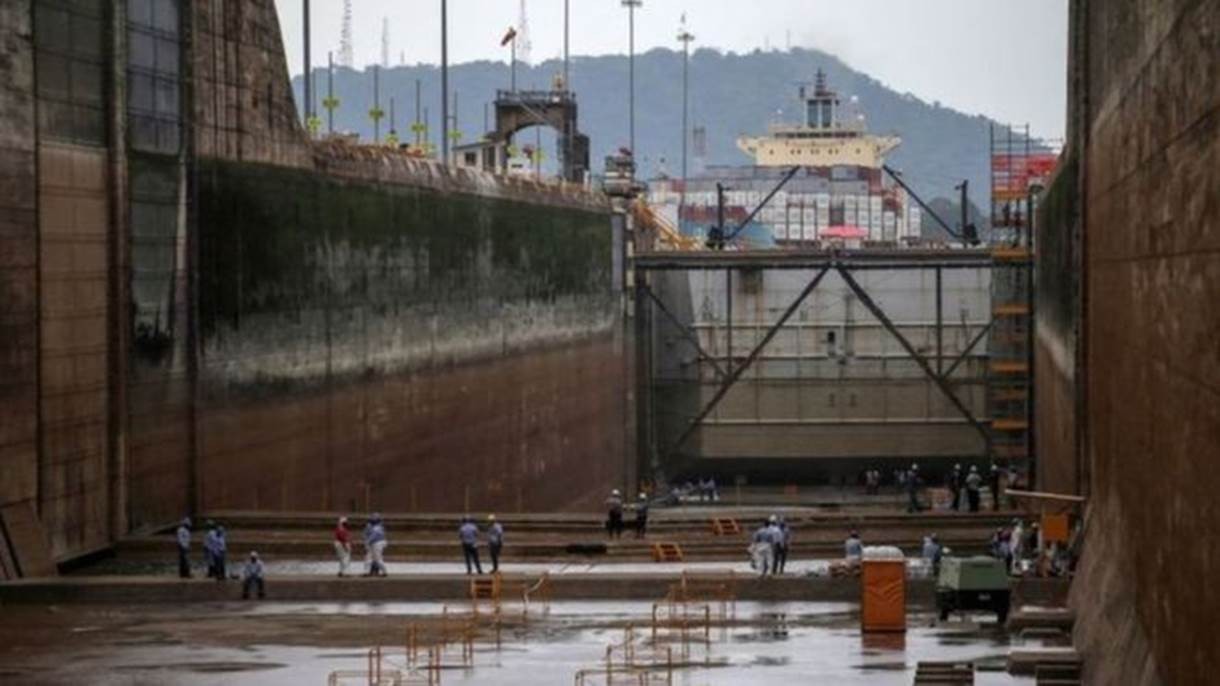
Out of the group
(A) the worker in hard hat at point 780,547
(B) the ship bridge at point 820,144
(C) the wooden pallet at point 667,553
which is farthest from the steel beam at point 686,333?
(B) the ship bridge at point 820,144

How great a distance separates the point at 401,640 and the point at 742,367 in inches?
2378

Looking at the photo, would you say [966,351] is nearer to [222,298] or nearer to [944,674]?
[222,298]

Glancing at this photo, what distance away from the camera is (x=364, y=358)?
61656 mm

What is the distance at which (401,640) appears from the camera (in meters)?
34.3

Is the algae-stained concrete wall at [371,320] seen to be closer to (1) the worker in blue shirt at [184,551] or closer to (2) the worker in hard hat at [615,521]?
(2) the worker in hard hat at [615,521]

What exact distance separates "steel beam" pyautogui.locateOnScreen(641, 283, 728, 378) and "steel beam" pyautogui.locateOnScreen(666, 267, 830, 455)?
1.96ft

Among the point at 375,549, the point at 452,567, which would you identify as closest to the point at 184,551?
the point at 375,549

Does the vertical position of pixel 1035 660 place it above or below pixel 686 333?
below

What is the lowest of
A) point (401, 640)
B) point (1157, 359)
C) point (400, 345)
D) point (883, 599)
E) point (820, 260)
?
point (401, 640)

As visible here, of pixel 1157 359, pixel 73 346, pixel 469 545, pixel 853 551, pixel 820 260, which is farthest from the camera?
pixel 820 260

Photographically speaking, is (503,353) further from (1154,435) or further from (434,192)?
(1154,435)

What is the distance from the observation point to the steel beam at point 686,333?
3794 inches

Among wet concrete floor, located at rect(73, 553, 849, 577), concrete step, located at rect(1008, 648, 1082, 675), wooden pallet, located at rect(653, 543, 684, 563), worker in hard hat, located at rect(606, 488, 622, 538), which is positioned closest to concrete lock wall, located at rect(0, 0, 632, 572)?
wet concrete floor, located at rect(73, 553, 849, 577)

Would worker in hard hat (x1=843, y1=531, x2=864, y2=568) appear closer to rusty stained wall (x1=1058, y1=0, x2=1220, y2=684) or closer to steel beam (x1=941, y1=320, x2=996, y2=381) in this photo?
rusty stained wall (x1=1058, y1=0, x2=1220, y2=684)
